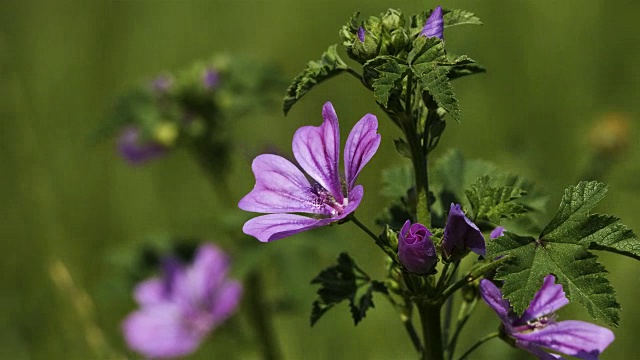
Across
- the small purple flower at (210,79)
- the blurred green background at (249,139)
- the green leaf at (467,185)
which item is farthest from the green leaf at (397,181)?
the small purple flower at (210,79)

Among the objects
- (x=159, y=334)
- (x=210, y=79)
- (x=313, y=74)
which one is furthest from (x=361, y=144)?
(x=159, y=334)

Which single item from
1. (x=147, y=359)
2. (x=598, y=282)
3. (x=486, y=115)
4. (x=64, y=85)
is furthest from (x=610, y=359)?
(x=64, y=85)

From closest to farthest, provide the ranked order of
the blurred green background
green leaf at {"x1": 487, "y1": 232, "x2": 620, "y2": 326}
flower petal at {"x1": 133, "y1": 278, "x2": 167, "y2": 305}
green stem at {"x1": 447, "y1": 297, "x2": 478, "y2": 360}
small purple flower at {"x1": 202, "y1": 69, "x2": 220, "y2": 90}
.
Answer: green leaf at {"x1": 487, "y1": 232, "x2": 620, "y2": 326}, green stem at {"x1": 447, "y1": 297, "x2": 478, "y2": 360}, small purple flower at {"x1": 202, "y1": 69, "x2": 220, "y2": 90}, flower petal at {"x1": 133, "y1": 278, "x2": 167, "y2": 305}, the blurred green background

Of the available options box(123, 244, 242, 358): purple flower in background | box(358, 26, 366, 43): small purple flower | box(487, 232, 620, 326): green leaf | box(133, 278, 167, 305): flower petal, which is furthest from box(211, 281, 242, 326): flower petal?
box(487, 232, 620, 326): green leaf

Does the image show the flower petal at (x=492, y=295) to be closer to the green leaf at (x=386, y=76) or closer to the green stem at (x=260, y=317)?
the green leaf at (x=386, y=76)

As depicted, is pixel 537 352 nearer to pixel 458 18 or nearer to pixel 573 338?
pixel 573 338

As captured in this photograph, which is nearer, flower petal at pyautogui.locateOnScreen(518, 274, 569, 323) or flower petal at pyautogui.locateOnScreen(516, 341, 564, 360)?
flower petal at pyautogui.locateOnScreen(516, 341, 564, 360)

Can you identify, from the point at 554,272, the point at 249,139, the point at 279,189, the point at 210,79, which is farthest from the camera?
the point at 249,139

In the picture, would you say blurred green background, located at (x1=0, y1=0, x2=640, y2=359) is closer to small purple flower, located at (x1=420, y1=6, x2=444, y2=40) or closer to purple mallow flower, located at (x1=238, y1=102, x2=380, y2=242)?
purple mallow flower, located at (x1=238, y1=102, x2=380, y2=242)
